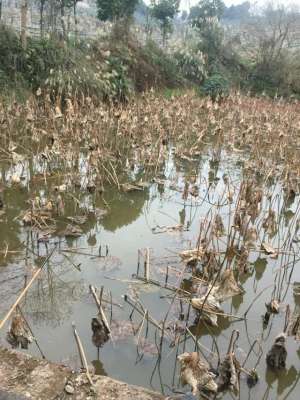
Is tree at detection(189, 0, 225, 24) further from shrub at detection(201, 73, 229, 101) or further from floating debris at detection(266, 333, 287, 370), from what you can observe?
floating debris at detection(266, 333, 287, 370)

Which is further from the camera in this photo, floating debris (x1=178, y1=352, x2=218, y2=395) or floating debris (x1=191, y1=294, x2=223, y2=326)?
floating debris (x1=191, y1=294, x2=223, y2=326)

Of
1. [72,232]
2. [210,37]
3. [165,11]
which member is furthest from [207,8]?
[72,232]

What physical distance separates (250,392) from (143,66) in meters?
15.3

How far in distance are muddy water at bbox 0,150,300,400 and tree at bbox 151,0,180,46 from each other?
53.5 feet

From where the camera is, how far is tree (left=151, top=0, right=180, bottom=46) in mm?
20016

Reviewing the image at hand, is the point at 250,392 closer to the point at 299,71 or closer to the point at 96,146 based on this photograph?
the point at 96,146

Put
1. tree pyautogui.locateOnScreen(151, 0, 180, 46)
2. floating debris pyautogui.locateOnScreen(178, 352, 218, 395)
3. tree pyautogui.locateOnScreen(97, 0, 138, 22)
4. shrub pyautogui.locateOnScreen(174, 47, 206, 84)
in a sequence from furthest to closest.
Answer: tree pyautogui.locateOnScreen(151, 0, 180, 46)
shrub pyautogui.locateOnScreen(174, 47, 206, 84)
tree pyautogui.locateOnScreen(97, 0, 138, 22)
floating debris pyautogui.locateOnScreen(178, 352, 218, 395)

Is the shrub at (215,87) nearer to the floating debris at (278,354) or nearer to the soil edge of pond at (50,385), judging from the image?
the floating debris at (278,354)

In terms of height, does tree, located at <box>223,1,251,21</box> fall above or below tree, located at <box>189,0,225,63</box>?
above

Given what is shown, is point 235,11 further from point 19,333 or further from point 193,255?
point 19,333

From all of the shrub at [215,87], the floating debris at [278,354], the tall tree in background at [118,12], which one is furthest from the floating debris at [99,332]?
the shrub at [215,87]

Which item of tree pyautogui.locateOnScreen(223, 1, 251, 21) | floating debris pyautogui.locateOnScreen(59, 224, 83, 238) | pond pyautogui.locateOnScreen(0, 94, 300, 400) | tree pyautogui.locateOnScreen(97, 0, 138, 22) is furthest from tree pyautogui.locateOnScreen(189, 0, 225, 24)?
tree pyautogui.locateOnScreen(223, 1, 251, 21)

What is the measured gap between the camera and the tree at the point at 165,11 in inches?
788

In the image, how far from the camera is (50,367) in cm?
225
